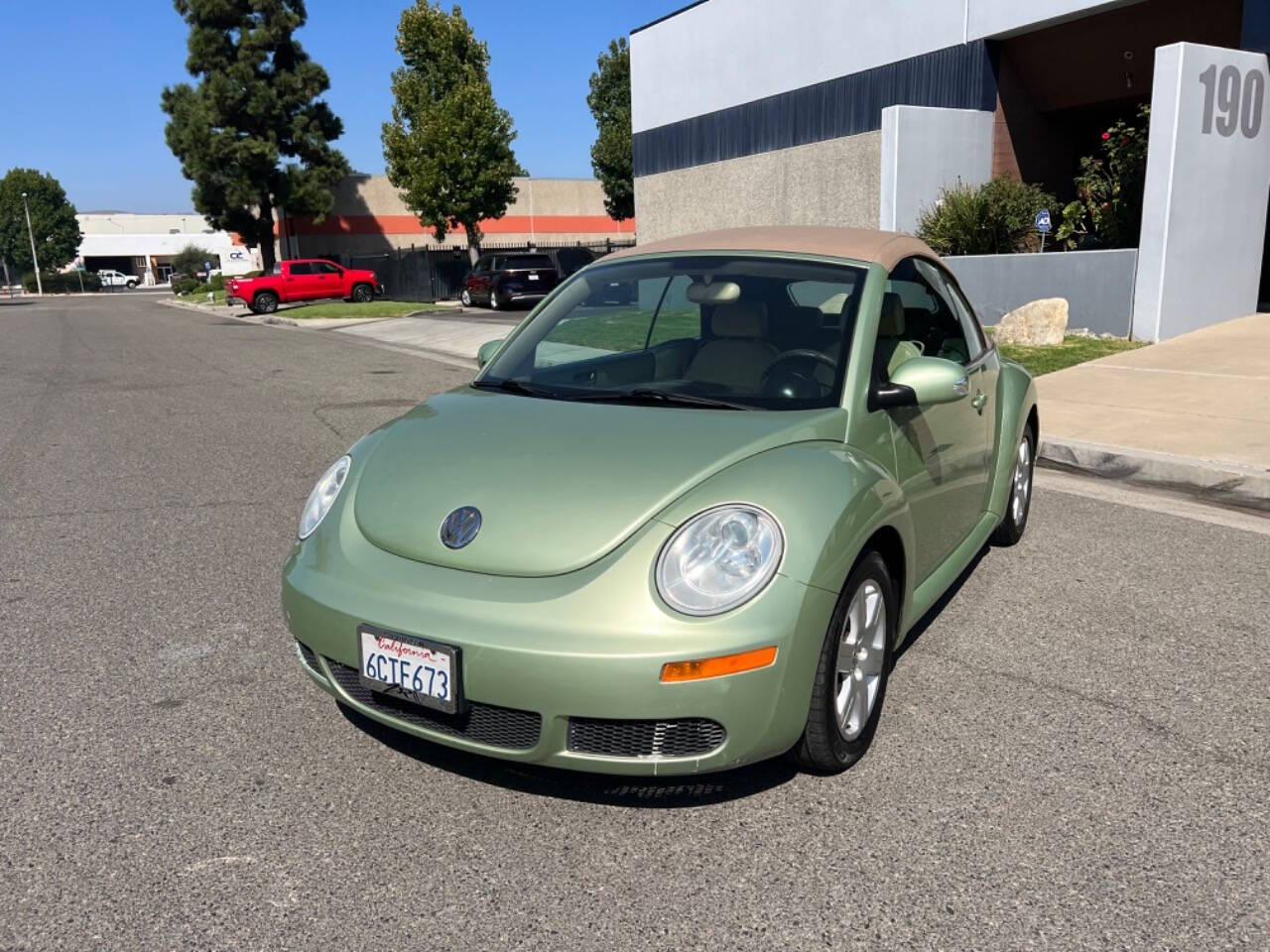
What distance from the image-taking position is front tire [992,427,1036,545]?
5.07 m

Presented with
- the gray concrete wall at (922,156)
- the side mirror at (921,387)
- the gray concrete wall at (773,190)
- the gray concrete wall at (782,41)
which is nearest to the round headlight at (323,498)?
the side mirror at (921,387)

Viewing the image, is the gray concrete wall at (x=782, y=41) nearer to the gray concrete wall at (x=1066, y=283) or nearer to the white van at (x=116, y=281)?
the gray concrete wall at (x=1066, y=283)

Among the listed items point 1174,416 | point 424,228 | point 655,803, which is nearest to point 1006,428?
point 655,803

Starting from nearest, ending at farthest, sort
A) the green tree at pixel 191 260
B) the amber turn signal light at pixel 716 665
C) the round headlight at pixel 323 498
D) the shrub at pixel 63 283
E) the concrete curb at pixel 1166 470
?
the amber turn signal light at pixel 716 665, the round headlight at pixel 323 498, the concrete curb at pixel 1166 470, the shrub at pixel 63 283, the green tree at pixel 191 260

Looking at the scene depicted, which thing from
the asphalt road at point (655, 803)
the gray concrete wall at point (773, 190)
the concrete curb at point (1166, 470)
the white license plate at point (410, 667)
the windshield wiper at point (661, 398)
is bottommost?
the asphalt road at point (655, 803)

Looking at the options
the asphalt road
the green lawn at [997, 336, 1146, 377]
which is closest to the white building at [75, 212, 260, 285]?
the green lawn at [997, 336, 1146, 377]

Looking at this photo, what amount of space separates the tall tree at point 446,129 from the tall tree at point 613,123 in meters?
12.9

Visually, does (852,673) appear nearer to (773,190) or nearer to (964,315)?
(964,315)

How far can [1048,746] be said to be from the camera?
3109 millimetres

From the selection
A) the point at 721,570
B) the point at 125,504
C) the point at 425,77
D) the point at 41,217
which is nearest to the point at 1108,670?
the point at 721,570

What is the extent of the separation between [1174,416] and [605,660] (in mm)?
7686

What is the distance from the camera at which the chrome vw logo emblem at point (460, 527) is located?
2.71 metres

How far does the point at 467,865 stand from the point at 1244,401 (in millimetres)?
8688

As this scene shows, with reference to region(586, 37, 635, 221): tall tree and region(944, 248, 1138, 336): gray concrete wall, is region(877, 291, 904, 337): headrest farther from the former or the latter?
region(586, 37, 635, 221): tall tree
